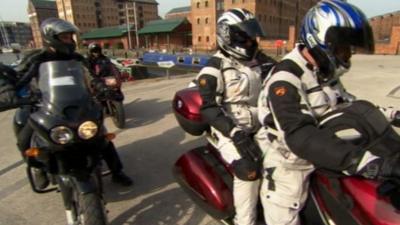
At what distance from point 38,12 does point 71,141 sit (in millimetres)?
114723

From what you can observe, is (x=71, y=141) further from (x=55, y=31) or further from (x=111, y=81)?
(x=111, y=81)

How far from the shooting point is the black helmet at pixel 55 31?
320 cm

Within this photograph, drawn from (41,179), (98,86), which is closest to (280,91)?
(98,86)

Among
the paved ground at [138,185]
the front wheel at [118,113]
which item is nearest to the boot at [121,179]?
the paved ground at [138,185]

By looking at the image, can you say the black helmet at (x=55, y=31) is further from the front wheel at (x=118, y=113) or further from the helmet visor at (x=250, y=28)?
the front wheel at (x=118, y=113)

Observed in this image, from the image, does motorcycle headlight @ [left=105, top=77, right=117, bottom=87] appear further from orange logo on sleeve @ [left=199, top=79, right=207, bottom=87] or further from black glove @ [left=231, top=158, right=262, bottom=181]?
black glove @ [left=231, top=158, right=262, bottom=181]

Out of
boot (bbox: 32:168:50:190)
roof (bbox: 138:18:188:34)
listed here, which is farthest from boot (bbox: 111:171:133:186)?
roof (bbox: 138:18:188:34)

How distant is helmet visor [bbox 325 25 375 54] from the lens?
158 centimetres

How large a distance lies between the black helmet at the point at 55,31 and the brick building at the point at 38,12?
10903 cm

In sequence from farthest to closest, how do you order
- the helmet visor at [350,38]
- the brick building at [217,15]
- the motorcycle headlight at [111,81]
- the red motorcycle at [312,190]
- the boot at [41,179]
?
the brick building at [217,15]
the motorcycle headlight at [111,81]
the boot at [41,179]
the helmet visor at [350,38]
the red motorcycle at [312,190]

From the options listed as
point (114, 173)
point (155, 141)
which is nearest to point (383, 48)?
point (155, 141)

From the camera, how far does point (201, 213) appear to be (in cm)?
320

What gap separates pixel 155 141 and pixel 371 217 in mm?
4260

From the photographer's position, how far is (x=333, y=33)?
160 centimetres
